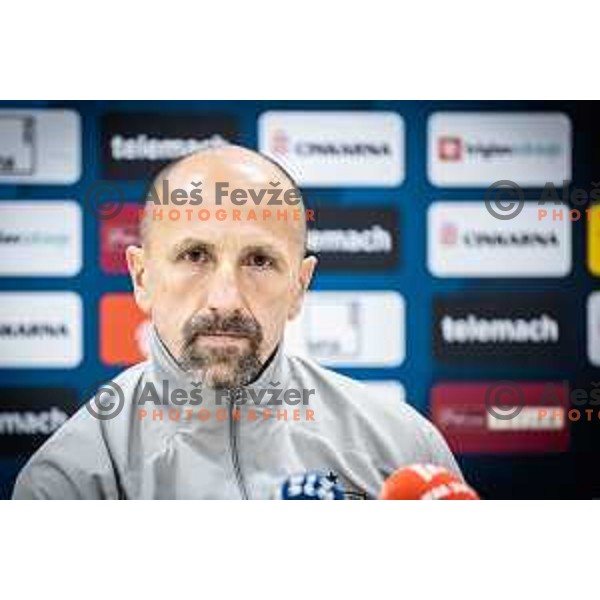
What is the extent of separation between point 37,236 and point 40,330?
25 centimetres

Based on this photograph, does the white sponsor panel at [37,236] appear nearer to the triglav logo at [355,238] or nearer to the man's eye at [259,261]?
the man's eye at [259,261]

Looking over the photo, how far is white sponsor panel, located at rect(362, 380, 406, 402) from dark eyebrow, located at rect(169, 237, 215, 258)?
563 millimetres

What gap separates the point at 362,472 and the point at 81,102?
1.24m

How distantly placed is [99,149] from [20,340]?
0.56 metres

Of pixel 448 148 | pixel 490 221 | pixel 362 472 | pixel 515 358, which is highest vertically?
pixel 448 148

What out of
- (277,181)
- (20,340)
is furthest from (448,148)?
(20,340)

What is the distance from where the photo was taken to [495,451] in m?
2.92

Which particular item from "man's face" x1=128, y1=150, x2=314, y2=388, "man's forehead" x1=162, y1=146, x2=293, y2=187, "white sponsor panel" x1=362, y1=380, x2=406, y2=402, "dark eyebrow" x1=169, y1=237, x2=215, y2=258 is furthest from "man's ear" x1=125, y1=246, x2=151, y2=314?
"white sponsor panel" x1=362, y1=380, x2=406, y2=402

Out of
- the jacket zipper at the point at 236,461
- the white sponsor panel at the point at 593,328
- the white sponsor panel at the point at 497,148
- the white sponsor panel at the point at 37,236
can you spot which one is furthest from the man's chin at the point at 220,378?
the white sponsor panel at the point at 593,328

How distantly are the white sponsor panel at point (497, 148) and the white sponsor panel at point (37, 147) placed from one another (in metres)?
0.97

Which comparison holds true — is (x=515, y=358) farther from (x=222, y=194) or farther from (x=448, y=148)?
(x=222, y=194)

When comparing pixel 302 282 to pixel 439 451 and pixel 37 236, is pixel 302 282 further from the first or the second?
pixel 37 236

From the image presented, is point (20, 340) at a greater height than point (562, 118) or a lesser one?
A: lesser

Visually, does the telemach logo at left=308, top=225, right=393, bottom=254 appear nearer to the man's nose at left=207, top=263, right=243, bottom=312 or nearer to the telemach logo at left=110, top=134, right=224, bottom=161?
the man's nose at left=207, top=263, right=243, bottom=312
